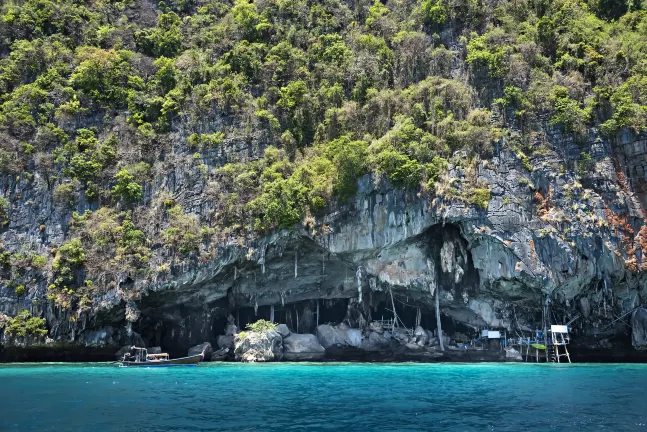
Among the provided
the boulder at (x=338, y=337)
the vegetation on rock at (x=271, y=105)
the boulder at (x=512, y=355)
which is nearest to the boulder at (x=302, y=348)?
the boulder at (x=338, y=337)

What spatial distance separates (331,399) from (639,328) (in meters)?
22.7

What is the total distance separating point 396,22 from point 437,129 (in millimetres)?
12757

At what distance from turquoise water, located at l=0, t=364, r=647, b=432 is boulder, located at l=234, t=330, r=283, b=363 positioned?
5.25 metres

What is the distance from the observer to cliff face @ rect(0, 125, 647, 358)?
3234cm

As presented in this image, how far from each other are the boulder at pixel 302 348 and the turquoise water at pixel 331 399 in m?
6.57

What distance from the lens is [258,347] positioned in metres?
35.0

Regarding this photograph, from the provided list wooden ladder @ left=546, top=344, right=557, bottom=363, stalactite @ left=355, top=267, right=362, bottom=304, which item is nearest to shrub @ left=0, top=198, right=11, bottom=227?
stalactite @ left=355, top=267, right=362, bottom=304

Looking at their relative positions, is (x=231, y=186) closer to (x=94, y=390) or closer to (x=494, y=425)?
(x=94, y=390)

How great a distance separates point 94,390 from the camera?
22.1m

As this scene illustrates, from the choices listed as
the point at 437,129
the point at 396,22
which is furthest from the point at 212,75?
the point at 437,129

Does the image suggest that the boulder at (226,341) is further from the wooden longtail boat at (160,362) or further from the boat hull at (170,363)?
the boat hull at (170,363)

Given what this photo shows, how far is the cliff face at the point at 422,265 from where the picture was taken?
32344mm

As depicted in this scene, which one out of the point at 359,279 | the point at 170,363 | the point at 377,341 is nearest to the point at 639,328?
the point at 377,341

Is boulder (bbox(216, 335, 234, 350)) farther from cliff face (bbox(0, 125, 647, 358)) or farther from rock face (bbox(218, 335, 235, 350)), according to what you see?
cliff face (bbox(0, 125, 647, 358))
